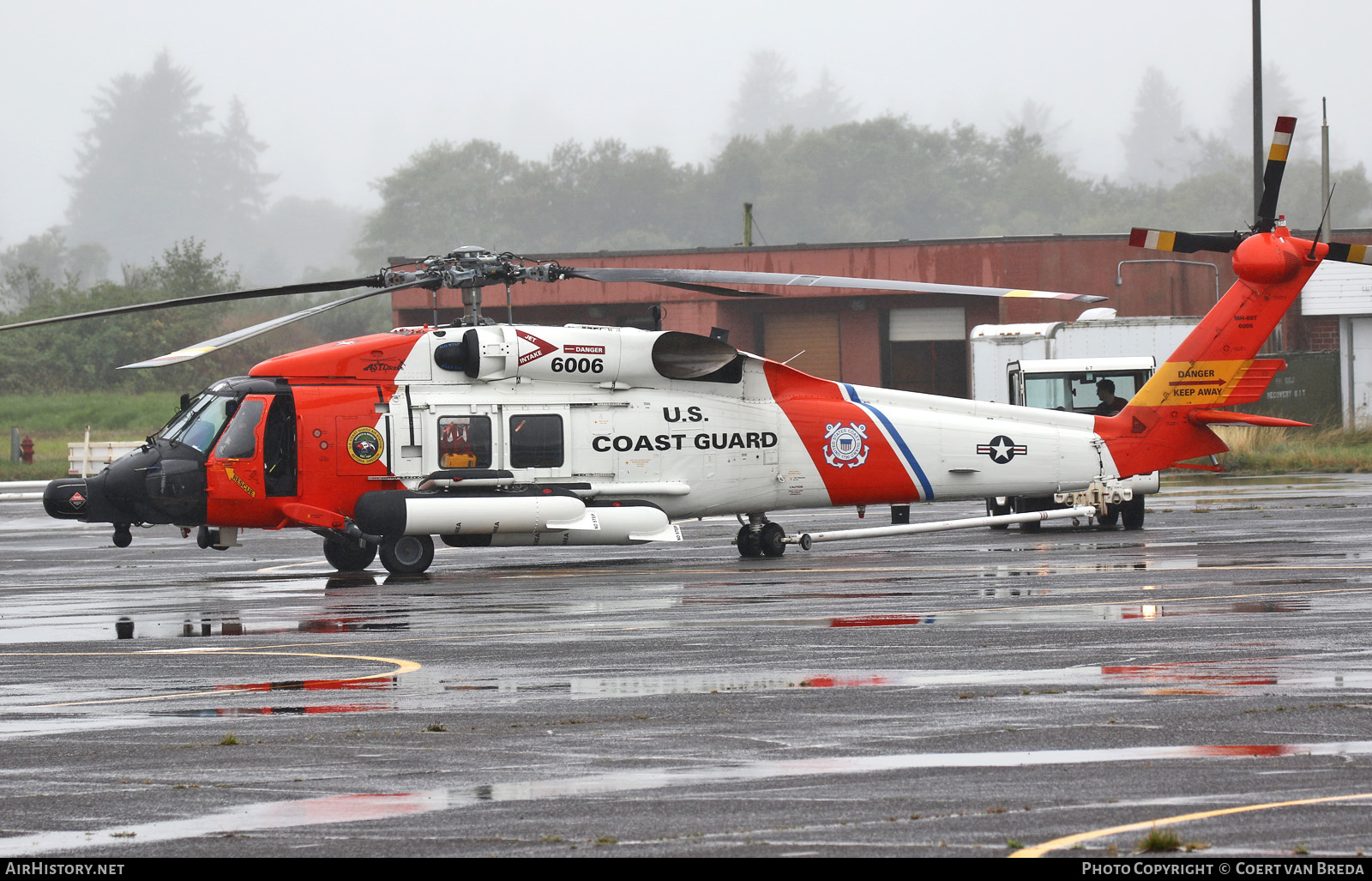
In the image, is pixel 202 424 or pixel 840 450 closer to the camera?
pixel 202 424

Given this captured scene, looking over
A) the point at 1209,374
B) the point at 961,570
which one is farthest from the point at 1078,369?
the point at 961,570

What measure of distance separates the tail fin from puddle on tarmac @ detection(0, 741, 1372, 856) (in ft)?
41.4

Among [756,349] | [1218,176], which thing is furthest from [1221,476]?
[1218,176]

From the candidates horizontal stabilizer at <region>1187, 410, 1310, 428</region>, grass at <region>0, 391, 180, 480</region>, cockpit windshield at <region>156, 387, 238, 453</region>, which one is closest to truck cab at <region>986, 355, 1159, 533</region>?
horizontal stabilizer at <region>1187, 410, 1310, 428</region>

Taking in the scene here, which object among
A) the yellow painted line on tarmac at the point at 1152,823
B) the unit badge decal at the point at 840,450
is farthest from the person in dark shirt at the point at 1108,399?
the yellow painted line on tarmac at the point at 1152,823

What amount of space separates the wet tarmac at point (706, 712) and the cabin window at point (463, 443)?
1.61 metres

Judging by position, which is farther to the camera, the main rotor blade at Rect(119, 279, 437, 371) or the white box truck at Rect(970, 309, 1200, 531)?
the white box truck at Rect(970, 309, 1200, 531)

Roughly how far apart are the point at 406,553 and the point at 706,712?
9596 millimetres

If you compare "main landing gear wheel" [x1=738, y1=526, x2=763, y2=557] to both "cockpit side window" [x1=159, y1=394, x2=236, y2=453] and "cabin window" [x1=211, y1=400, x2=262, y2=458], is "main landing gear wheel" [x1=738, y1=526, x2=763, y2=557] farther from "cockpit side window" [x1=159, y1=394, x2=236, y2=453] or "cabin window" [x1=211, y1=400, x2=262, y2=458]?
"cockpit side window" [x1=159, y1=394, x2=236, y2=453]

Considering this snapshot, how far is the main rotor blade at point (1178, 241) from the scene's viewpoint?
18562 millimetres

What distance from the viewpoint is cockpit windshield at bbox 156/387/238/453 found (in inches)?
688

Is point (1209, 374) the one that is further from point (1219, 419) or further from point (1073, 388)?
point (1073, 388)

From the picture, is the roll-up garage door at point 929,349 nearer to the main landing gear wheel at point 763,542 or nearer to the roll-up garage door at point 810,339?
the roll-up garage door at point 810,339

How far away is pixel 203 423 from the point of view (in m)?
17.6
